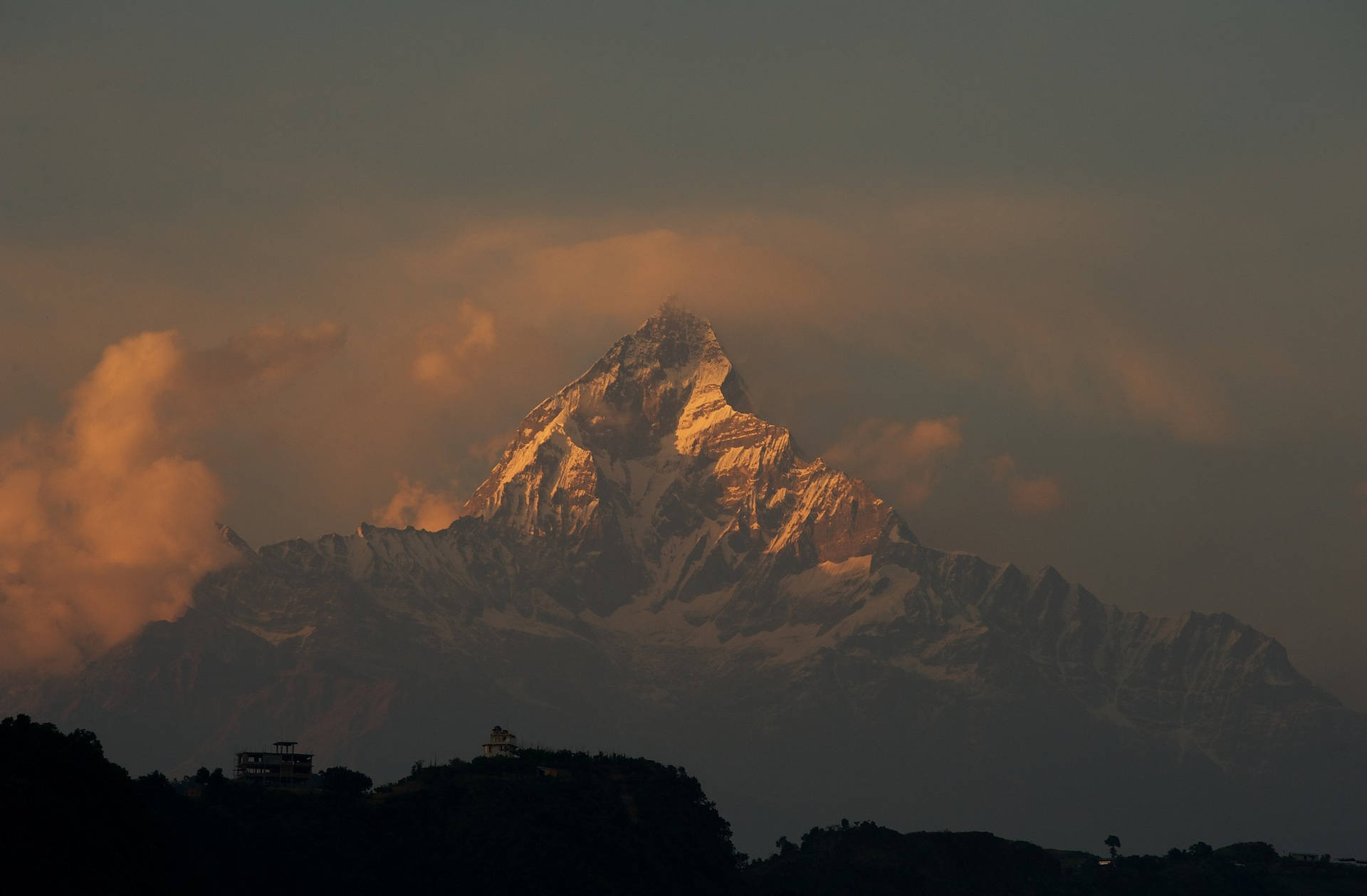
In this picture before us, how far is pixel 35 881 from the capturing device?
198m

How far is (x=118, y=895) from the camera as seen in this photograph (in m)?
200

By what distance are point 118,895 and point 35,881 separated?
718 centimetres
